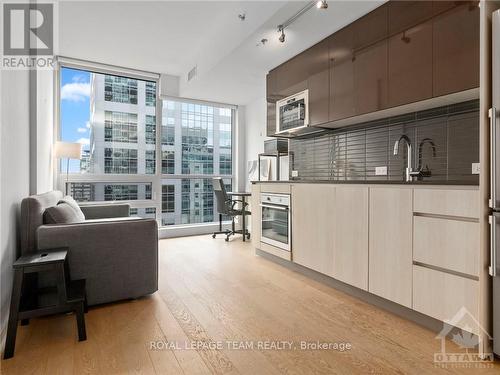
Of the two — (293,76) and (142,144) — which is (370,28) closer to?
(293,76)

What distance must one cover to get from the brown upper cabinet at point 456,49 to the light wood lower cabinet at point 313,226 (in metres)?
1.16

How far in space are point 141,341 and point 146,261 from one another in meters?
0.71

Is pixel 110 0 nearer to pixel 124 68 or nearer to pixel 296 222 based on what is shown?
pixel 124 68

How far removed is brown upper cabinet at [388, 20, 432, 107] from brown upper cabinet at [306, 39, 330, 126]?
2.42 ft

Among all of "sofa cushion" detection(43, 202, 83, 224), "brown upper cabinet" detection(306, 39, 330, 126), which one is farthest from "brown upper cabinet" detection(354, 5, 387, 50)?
"sofa cushion" detection(43, 202, 83, 224)

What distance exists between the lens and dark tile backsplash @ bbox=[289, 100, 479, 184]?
2.21 m

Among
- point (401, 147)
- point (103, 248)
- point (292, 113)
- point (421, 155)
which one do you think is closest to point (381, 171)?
point (401, 147)

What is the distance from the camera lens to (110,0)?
287 centimetres

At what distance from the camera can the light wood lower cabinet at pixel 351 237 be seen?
2.26 metres

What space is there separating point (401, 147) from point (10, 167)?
10.5 feet

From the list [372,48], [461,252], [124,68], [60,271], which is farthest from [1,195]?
[124,68]

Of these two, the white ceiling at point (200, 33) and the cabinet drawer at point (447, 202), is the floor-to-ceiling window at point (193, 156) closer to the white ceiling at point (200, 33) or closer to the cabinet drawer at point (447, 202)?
the white ceiling at point (200, 33)

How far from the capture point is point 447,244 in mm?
1721

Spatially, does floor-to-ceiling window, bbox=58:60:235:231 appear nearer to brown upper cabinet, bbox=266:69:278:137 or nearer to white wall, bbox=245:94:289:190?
white wall, bbox=245:94:289:190
